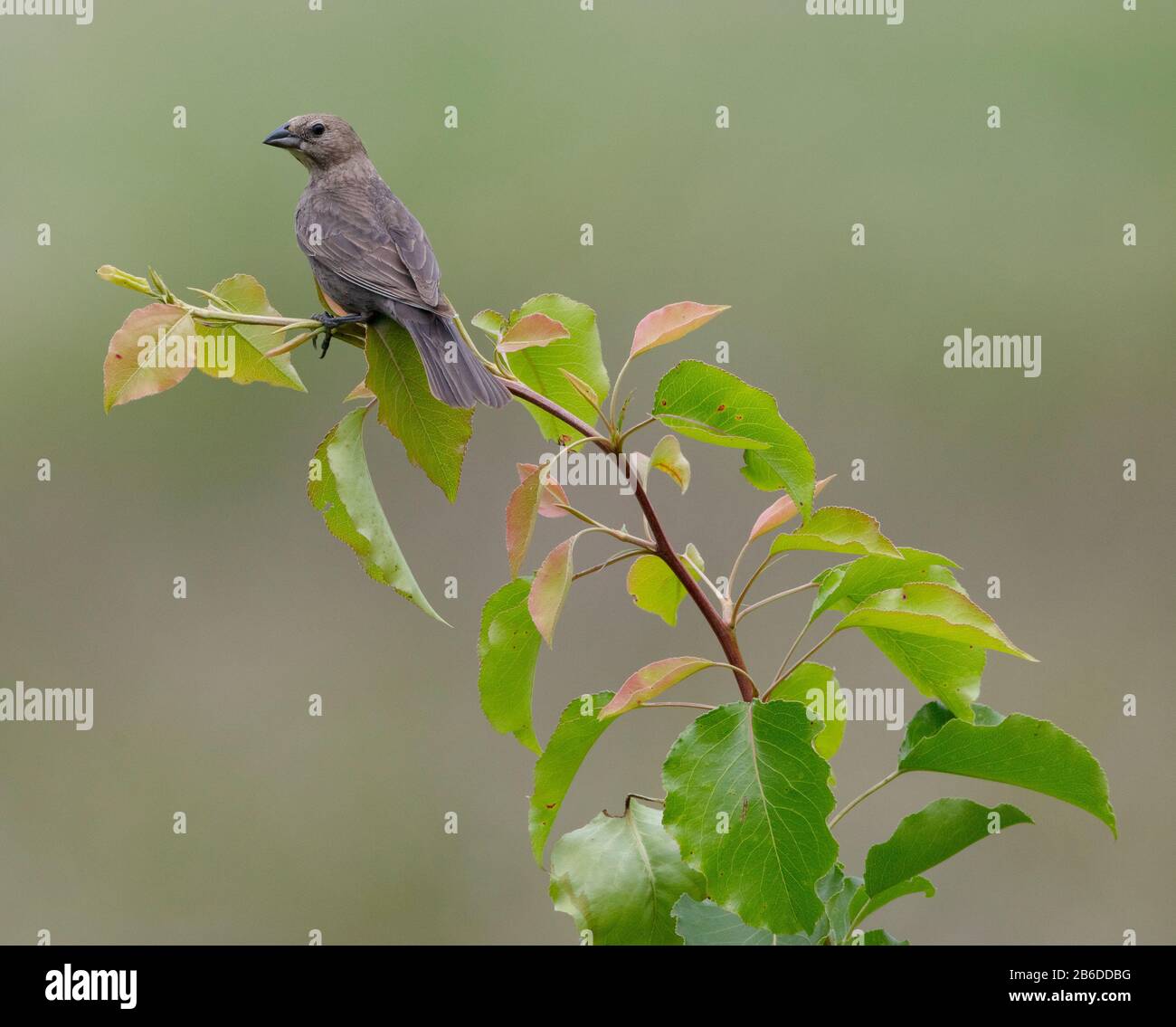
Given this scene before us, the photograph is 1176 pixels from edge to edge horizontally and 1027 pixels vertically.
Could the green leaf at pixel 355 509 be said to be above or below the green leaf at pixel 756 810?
above

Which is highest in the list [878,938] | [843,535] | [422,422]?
[422,422]

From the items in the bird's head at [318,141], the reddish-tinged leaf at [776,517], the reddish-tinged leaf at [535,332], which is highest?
the bird's head at [318,141]

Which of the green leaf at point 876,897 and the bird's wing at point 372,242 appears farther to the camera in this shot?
the bird's wing at point 372,242

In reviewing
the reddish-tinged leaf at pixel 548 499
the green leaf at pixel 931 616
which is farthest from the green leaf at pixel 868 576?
the reddish-tinged leaf at pixel 548 499

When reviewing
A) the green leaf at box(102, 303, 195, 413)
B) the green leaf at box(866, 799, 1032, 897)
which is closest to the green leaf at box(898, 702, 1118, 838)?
the green leaf at box(866, 799, 1032, 897)

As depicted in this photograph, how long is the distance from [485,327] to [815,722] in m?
0.47

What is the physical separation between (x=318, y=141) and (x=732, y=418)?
1.30 m

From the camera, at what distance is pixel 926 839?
94cm

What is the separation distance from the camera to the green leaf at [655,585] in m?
1.04

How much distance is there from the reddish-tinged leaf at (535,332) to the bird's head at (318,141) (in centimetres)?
111

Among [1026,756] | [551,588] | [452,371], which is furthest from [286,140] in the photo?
[1026,756]

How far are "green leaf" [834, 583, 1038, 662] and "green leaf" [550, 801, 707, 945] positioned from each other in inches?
9.2

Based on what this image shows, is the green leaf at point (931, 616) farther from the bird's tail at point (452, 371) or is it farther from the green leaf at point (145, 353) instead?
the green leaf at point (145, 353)

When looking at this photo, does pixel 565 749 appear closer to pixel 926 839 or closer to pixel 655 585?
pixel 655 585
